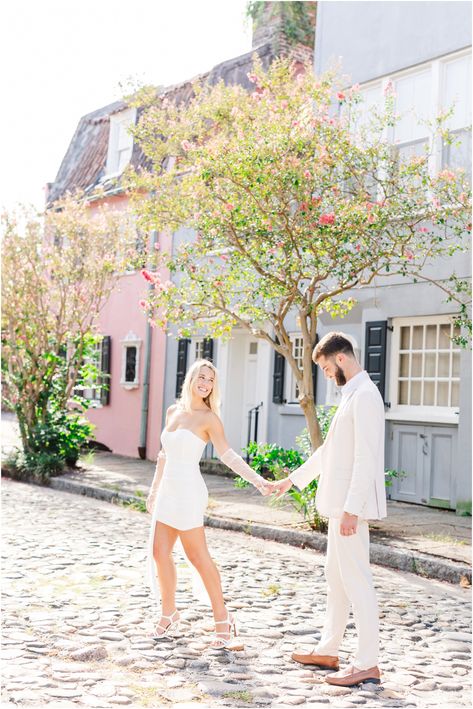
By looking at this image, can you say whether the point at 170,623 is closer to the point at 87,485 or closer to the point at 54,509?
the point at 54,509

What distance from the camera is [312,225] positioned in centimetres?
988

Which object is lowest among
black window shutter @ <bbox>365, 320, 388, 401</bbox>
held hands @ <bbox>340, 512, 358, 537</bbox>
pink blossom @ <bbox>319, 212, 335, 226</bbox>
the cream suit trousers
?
the cream suit trousers

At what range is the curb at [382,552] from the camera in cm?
830

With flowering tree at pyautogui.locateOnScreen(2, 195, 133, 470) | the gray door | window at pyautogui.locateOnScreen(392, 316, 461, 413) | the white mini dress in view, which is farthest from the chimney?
the white mini dress

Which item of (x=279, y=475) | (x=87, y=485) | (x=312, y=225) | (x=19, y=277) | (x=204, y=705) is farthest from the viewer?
(x=19, y=277)

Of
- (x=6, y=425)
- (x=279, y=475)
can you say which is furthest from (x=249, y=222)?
(x=6, y=425)

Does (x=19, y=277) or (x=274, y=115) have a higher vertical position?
(x=274, y=115)

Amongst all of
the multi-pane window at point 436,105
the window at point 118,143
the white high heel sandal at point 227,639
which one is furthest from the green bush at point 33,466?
the white high heel sandal at point 227,639

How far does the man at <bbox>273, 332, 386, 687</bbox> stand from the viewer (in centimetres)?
487

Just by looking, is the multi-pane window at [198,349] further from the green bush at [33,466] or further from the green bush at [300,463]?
the green bush at [300,463]

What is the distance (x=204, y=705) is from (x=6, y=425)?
2496 cm

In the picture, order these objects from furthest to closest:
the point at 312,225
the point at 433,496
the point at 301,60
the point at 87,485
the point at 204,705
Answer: the point at 301,60 → the point at 87,485 → the point at 433,496 → the point at 312,225 → the point at 204,705

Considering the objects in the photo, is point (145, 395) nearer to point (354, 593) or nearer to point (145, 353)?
point (145, 353)

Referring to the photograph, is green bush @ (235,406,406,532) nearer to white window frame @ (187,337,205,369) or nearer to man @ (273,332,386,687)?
man @ (273,332,386,687)
